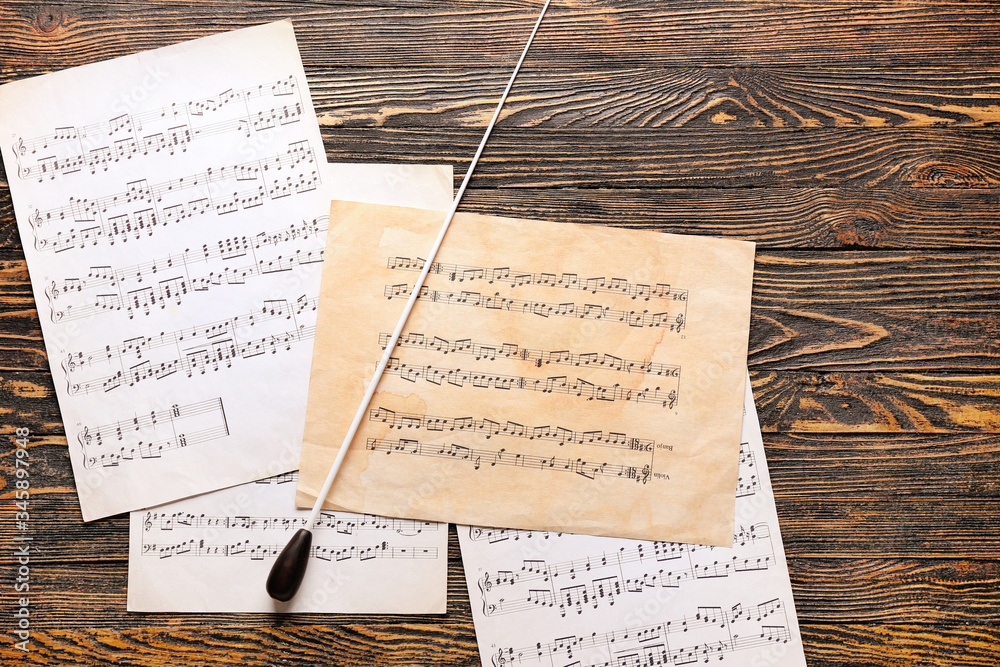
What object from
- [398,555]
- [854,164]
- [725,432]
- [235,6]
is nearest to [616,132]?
[854,164]

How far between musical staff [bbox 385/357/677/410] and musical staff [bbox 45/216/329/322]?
0.24 m

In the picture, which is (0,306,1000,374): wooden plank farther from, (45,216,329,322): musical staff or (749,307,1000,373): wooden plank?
(45,216,329,322): musical staff

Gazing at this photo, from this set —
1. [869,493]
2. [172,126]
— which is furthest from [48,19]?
[869,493]

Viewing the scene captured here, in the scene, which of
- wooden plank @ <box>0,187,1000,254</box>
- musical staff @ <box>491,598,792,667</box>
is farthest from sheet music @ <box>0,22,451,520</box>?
musical staff @ <box>491,598,792,667</box>

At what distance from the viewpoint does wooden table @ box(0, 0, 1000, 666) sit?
114cm

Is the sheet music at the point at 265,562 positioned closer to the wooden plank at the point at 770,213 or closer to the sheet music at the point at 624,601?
the sheet music at the point at 624,601

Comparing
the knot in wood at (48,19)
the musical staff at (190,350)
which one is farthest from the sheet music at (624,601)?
the knot in wood at (48,19)

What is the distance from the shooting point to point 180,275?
3.80 feet

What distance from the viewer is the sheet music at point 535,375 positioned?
1132 mm

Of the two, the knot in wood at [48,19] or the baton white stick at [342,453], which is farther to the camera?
the knot in wood at [48,19]

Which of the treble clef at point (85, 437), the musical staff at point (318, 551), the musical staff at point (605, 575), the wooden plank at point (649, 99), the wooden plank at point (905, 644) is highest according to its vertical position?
the wooden plank at point (649, 99)

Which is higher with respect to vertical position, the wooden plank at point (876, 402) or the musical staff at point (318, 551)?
the wooden plank at point (876, 402)

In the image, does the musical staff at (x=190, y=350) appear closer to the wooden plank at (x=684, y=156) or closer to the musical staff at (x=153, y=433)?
the musical staff at (x=153, y=433)

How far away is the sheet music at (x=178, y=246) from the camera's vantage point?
114cm
